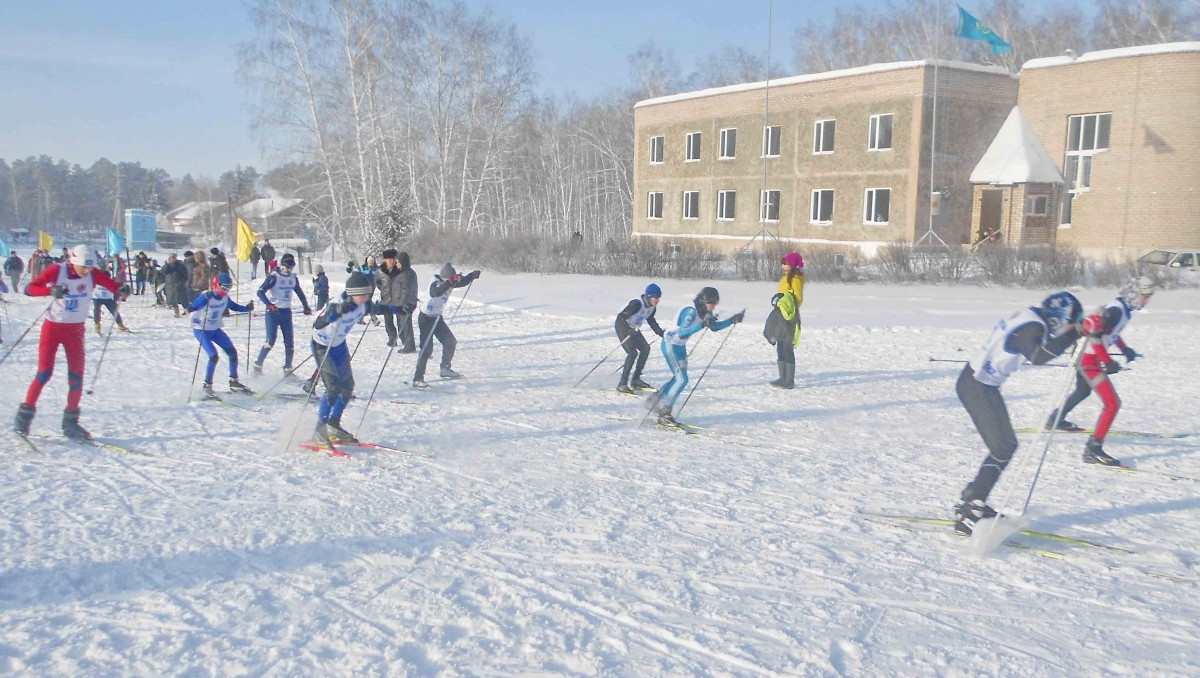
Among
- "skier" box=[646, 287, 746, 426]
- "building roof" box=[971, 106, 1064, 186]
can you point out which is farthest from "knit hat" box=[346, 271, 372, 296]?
"building roof" box=[971, 106, 1064, 186]

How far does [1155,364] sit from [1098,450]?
21.0ft

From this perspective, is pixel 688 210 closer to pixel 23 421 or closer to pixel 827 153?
pixel 827 153

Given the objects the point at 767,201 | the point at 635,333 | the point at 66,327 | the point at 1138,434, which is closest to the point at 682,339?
the point at 635,333

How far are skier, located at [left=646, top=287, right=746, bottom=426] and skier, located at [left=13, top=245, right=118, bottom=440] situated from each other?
522 cm

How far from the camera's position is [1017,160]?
26.3 m

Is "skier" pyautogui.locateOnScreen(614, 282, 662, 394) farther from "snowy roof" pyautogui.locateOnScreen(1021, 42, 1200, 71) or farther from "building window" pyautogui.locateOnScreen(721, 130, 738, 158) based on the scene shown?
"building window" pyautogui.locateOnScreen(721, 130, 738, 158)

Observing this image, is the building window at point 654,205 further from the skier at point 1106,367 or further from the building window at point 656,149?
the skier at point 1106,367

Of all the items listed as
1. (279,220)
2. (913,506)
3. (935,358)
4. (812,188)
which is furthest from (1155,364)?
(279,220)

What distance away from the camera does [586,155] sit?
173 feet

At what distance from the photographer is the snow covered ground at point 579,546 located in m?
3.80

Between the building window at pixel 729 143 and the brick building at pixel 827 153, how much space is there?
4 cm

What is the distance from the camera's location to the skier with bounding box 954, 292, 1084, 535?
506 cm

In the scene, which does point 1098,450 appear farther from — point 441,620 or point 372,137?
point 372,137

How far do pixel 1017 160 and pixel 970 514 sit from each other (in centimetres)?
2451
